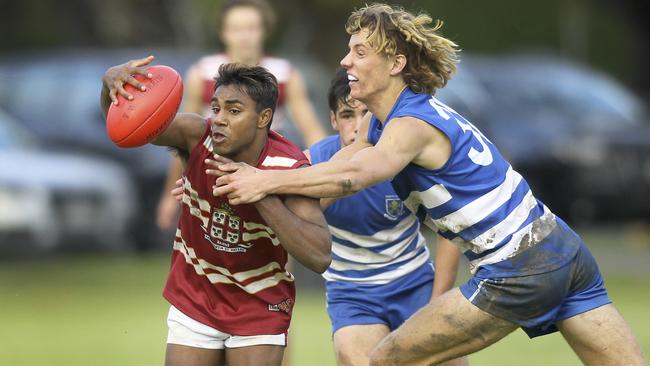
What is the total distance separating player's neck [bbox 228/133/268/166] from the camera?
6359 millimetres

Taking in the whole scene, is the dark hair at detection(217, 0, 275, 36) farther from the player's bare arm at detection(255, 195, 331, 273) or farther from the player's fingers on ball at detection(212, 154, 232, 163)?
the player's bare arm at detection(255, 195, 331, 273)

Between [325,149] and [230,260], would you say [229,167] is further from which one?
[325,149]

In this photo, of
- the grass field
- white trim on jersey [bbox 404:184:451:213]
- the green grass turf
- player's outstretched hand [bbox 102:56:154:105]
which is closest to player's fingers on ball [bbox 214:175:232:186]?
player's outstretched hand [bbox 102:56:154:105]

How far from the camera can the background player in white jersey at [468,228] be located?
6.29 metres

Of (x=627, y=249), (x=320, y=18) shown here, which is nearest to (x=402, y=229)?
(x=627, y=249)

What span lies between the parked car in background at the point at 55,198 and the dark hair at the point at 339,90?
8.14 metres

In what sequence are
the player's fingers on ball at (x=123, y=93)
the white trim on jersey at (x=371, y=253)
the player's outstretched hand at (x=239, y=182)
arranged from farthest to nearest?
1. the white trim on jersey at (x=371, y=253)
2. the player's fingers on ball at (x=123, y=93)
3. the player's outstretched hand at (x=239, y=182)

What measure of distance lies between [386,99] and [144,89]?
3.54ft

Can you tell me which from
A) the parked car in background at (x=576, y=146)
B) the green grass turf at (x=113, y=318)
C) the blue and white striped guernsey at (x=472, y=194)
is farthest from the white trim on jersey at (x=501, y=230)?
the parked car in background at (x=576, y=146)

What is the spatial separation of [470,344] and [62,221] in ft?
32.2

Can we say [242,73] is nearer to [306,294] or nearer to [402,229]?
[402,229]

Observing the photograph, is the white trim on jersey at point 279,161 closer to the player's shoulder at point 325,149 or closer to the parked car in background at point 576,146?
the player's shoulder at point 325,149

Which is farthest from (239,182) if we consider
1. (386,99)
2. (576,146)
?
(576,146)

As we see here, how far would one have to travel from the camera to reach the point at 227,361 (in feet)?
21.8
